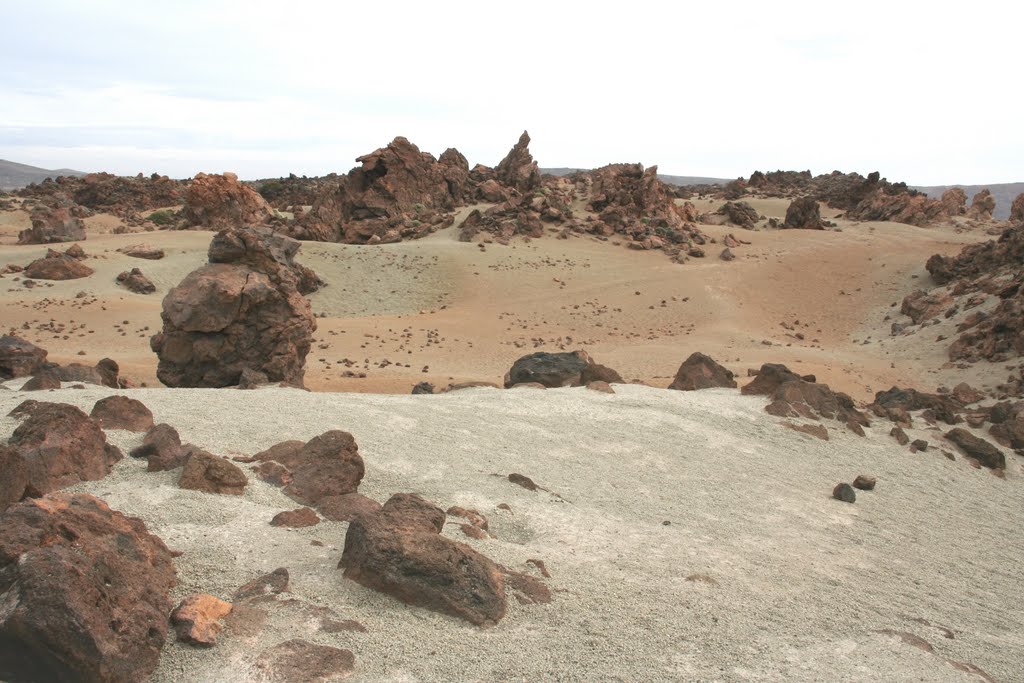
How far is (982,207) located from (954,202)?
324 cm

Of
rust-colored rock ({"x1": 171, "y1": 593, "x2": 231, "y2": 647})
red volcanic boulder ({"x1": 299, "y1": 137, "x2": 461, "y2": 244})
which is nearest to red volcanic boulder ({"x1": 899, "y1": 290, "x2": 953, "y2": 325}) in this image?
red volcanic boulder ({"x1": 299, "y1": 137, "x2": 461, "y2": 244})

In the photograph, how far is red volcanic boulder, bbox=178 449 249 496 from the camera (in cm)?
520

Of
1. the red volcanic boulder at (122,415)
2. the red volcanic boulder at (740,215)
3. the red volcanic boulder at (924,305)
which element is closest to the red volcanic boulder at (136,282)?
the red volcanic boulder at (122,415)

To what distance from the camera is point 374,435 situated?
291 inches

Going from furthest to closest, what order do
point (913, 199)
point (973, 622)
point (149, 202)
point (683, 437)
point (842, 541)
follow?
1. point (149, 202)
2. point (913, 199)
3. point (683, 437)
4. point (842, 541)
5. point (973, 622)

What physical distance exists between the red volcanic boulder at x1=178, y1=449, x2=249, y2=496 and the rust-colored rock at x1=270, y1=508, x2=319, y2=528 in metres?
0.48

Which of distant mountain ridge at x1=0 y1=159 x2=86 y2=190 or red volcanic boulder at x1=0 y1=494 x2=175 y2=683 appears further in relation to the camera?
distant mountain ridge at x1=0 y1=159 x2=86 y2=190

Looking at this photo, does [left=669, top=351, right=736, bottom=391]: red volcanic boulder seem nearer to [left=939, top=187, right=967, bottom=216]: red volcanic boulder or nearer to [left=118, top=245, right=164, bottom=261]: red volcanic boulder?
[left=118, top=245, right=164, bottom=261]: red volcanic boulder

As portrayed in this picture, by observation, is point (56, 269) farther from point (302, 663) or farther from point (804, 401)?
point (302, 663)

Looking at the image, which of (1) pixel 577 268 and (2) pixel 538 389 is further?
(1) pixel 577 268

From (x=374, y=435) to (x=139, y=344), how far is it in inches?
473

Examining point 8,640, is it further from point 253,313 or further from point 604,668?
point 253,313

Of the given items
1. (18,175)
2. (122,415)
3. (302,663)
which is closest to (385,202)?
(122,415)

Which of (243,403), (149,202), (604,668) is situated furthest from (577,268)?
(149,202)
